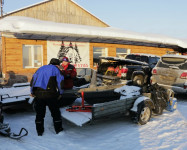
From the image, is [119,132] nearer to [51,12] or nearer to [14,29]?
[14,29]

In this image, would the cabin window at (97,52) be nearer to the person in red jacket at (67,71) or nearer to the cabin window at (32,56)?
the cabin window at (32,56)

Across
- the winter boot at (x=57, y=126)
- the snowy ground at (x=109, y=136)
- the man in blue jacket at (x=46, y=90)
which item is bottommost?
the snowy ground at (x=109, y=136)

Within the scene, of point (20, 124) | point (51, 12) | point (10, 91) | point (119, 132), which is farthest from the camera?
point (51, 12)

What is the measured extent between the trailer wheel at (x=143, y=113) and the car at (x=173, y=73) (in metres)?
3.22

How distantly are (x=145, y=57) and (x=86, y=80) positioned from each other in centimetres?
576

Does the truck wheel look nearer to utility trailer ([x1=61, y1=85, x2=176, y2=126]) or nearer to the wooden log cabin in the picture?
utility trailer ([x1=61, y1=85, x2=176, y2=126])

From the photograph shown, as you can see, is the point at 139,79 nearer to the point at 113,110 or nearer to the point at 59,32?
the point at 59,32

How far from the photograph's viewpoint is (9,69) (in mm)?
11938

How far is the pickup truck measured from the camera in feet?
28.2

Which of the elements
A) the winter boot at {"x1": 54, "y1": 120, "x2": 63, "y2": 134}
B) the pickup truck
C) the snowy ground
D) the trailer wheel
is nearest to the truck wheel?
the pickup truck

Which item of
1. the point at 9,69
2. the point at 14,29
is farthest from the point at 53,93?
the point at 9,69

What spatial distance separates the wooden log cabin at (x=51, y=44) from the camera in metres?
11.8

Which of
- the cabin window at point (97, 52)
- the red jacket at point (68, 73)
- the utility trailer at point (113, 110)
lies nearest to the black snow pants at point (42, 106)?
the utility trailer at point (113, 110)

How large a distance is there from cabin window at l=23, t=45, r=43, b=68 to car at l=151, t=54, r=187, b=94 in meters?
7.79
